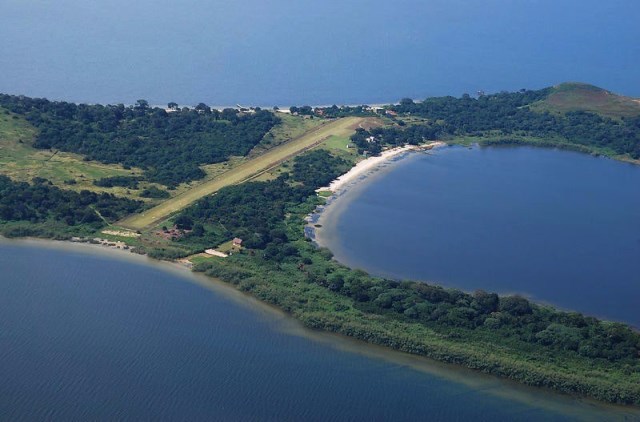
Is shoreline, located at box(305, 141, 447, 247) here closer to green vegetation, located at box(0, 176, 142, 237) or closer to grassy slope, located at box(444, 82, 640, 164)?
grassy slope, located at box(444, 82, 640, 164)

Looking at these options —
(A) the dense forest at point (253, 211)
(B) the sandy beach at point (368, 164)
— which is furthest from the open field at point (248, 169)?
(B) the sandy beach at point (368, 164)

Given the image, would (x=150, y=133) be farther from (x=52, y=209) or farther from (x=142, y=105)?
(x=52, y=209)

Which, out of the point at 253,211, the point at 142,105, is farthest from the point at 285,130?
the point at 253,211

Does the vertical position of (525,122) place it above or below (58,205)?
above

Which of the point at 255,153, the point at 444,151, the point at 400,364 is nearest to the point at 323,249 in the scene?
the point at 400,364

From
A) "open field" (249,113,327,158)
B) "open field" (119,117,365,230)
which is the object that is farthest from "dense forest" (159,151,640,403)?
"open field" (249,113,327,158)

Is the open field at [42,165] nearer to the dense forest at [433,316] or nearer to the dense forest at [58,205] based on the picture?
the dense forest at [58,205]
